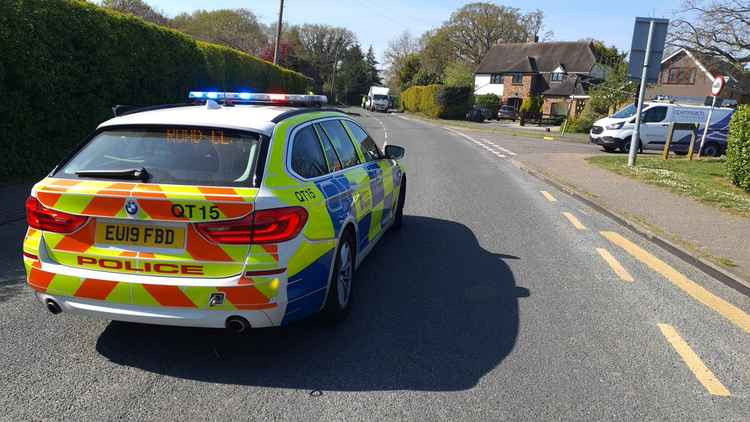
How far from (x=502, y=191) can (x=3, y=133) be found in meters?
8.19

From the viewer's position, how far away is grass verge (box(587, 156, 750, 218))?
34.1ft

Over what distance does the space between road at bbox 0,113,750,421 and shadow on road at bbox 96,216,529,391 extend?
0.01 meters

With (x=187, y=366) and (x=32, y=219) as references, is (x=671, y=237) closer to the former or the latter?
(x=187, y=366)

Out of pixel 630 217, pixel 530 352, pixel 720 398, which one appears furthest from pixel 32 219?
pixel 630 217

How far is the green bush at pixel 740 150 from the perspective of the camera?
38.9 feet

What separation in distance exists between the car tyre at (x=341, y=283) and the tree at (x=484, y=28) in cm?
8373

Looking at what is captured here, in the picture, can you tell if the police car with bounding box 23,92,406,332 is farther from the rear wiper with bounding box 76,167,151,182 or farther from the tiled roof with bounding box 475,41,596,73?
the tiled roof with bounding box 475,41,596,73

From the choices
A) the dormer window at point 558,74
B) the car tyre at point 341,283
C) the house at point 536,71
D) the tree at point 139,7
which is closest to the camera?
the car tyre at point 341,283

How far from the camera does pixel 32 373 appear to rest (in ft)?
10.7

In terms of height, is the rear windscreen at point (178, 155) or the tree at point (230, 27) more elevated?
the tree at point (230, 27)

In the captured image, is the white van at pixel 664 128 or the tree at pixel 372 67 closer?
the white van at pixel 664 128

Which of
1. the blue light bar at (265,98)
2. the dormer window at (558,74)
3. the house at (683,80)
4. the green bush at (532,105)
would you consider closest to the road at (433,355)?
the blue light bar at (265,98)

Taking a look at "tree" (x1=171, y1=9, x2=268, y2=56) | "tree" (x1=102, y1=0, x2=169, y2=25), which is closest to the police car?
"tree" (x1=102, y1=0, x2=169, y2=25)

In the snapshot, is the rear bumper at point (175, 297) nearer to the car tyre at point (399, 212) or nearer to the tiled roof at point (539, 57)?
the car tyre at point (399, 212)
